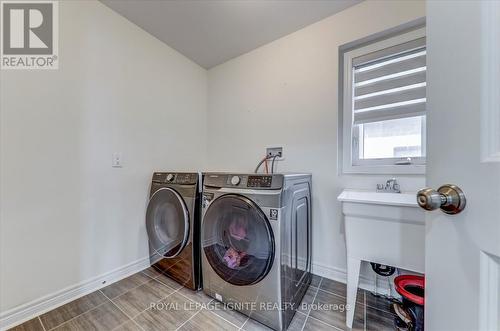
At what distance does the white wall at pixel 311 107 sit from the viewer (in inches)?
59.7

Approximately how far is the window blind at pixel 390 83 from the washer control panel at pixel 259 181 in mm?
1003

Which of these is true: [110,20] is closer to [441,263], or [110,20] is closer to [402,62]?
[402,62]

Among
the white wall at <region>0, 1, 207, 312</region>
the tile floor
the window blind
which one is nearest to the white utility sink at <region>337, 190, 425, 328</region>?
the tile floor

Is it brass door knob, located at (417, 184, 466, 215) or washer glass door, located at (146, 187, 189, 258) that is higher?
brass door knob, located at (417, 184, 466, 215)

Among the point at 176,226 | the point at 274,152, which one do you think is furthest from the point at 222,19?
the point at 176,226

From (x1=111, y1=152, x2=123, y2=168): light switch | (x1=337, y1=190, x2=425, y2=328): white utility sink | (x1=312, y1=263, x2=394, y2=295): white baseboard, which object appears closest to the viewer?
(x1=337, y1=190, x2=425, y2=328): white utility sink

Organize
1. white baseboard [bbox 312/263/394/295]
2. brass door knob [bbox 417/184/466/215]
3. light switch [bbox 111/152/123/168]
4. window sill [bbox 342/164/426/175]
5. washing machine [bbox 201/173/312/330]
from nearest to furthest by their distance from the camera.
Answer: brass door knob [bbox 417/184/466/215] < washing machine [bbox 201/173/312/330] < window sill [bbox 342/164/426/175] < white baseboard [bbox 312/263/394/295] < light switch [bbox 111/152/123/168]

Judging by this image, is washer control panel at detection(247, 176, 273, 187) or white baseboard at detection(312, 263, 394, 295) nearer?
washer control panel at detection(247, 176, 273, 187)

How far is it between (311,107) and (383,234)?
1120mm

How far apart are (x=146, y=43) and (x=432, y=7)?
2.13 meters

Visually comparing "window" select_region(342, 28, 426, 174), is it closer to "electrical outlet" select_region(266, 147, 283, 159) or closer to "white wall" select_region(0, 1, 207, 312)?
"electrical outlet" select_region(266, 147, 283, 159)

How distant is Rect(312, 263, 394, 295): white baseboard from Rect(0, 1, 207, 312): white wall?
1.57 meters

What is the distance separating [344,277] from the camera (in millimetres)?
1576

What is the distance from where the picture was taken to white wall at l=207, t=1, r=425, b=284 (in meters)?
1.52
